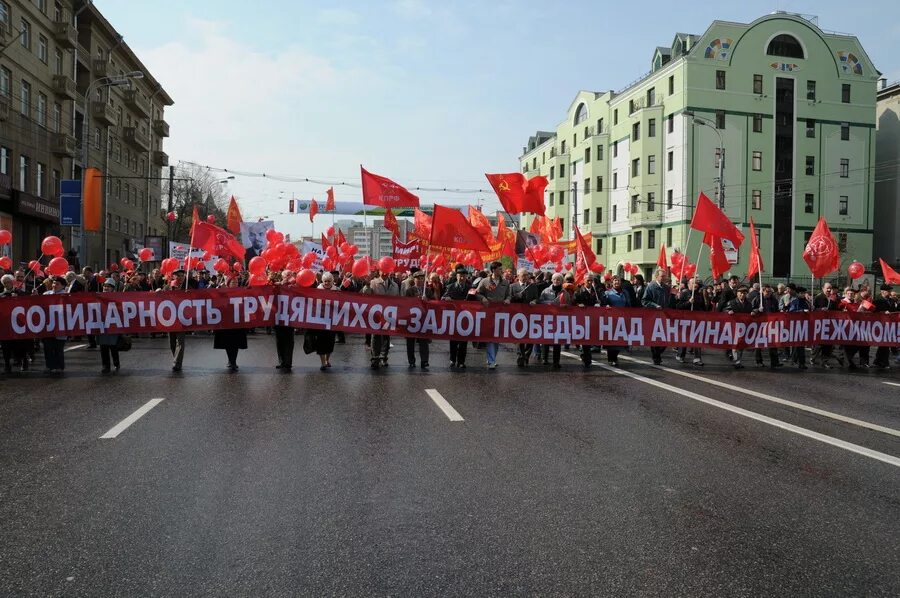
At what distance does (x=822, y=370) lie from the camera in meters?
15.5

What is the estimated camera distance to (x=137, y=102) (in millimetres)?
57000

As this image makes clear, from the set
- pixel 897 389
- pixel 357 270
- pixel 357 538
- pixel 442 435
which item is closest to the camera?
pixel 357 538

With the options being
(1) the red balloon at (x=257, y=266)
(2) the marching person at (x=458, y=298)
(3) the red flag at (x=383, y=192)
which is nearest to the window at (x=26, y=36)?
(1) the red balloon at (x=257, y=266)

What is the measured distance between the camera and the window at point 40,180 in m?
37.2

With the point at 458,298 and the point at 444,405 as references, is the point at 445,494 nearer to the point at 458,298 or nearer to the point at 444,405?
the point at 444,405

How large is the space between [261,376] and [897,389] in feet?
35.8

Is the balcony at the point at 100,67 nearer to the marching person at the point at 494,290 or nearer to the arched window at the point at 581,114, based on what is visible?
the marching person at the point at 494,290

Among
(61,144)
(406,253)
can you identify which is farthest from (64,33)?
(406,253)

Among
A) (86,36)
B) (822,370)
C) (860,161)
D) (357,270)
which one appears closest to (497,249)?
(357,270)

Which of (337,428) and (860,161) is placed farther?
(860,161)

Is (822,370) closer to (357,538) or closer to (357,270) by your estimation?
(357,270)

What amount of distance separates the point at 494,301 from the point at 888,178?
60.4m

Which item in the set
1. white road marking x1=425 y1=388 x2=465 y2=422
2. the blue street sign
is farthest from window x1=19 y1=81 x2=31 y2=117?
white road marking x1=425 y1=388 x2=465 y2=422

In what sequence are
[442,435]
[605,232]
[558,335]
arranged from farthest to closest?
[605,232] < [558,335] < [442,435]
